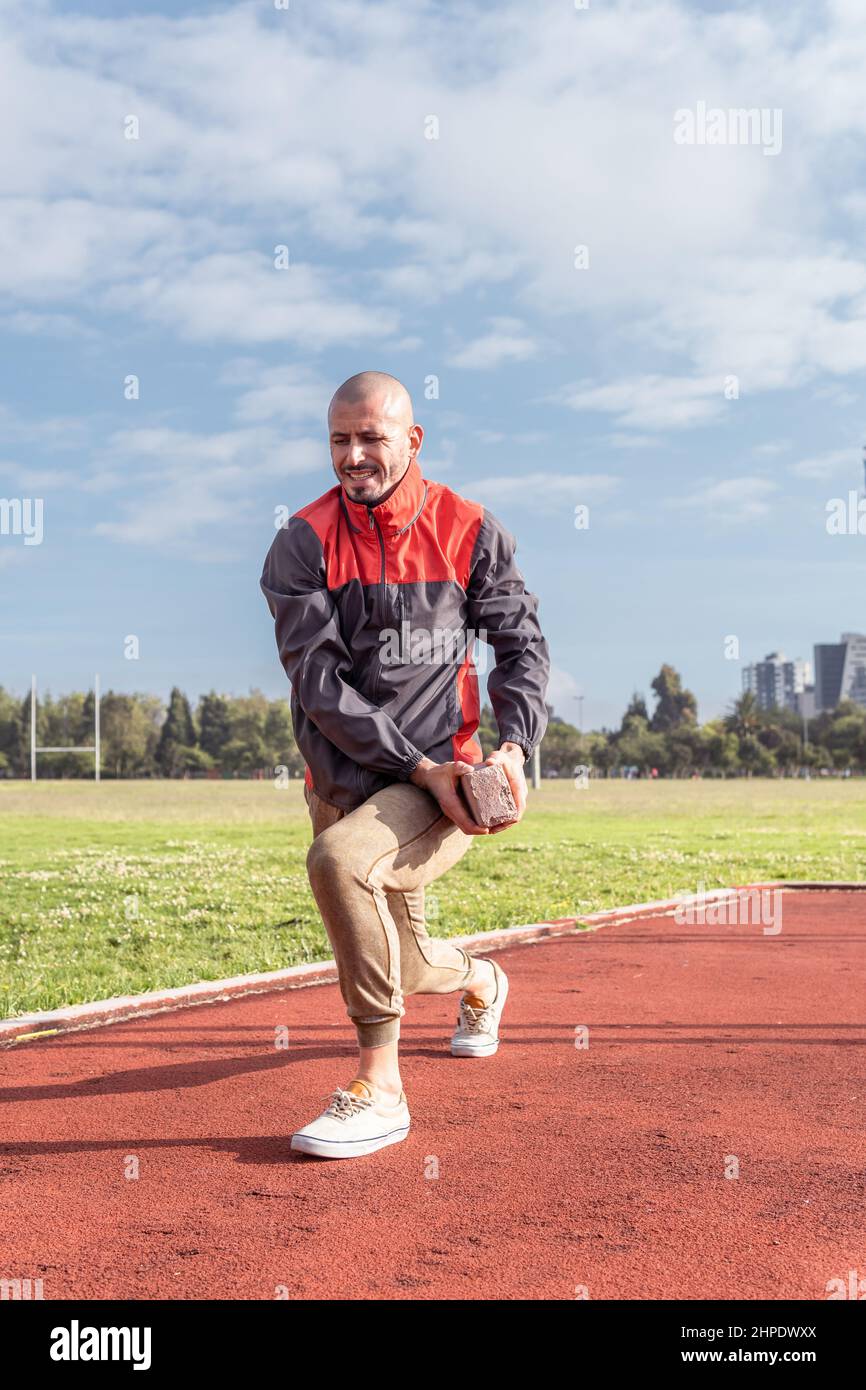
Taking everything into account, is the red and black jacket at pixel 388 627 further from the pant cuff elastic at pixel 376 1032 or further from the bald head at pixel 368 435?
the pant cuff elastic at pixel 376 1032

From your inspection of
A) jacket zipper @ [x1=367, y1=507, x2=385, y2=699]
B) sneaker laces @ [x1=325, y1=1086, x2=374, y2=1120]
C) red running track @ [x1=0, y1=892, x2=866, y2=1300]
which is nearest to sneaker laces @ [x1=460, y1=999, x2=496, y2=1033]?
red running track @ [x1=0, y1=892, x2=866, y2=1300]

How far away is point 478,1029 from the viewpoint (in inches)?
214

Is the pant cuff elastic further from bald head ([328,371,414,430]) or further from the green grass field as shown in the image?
the green grass field

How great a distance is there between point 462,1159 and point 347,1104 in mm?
405

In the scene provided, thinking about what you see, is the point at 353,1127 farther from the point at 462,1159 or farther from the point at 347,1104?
the point at 462,1159

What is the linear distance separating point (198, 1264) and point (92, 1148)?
3.95 ft

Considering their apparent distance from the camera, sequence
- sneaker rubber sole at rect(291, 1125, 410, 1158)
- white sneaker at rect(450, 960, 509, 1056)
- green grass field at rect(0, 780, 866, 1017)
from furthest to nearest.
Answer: green grass field at rect(0, 780, 866, 1017)
white sneaker at rect(450, 960, 509, 1056)
sneaker rubber sole at rect(291, 1125, 410, 1158)

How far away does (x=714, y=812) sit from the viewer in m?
37.4

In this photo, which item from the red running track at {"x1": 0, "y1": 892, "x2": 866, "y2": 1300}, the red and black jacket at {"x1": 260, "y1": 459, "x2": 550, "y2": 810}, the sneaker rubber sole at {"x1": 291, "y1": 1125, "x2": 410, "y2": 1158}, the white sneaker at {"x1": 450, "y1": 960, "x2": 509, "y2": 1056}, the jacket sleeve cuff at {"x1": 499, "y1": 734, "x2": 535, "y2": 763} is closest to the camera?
the red running track at {"x1": 0, "y1": 892, "x2": 866, "y2": 1300}

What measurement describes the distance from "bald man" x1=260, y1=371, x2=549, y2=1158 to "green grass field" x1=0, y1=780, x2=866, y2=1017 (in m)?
3.05

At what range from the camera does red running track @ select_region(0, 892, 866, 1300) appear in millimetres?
3107

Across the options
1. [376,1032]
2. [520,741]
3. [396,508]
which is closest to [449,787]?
[520,741]

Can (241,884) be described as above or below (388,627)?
below
